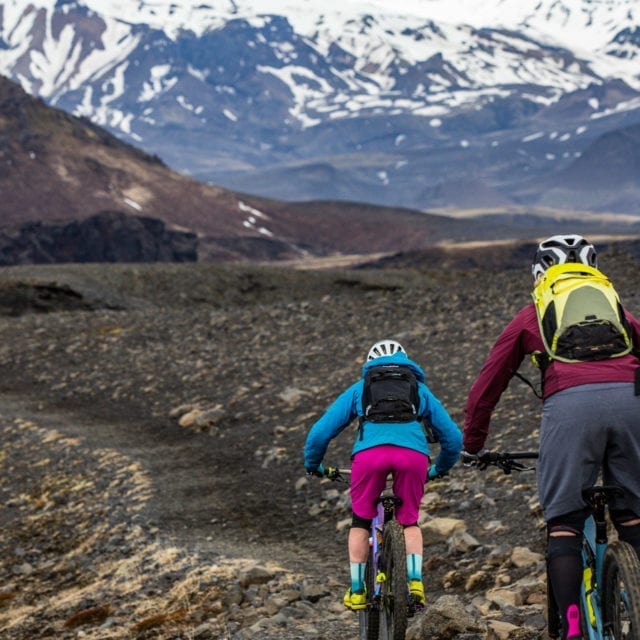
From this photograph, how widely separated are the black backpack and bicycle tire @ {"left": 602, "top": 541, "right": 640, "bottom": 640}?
1.50m

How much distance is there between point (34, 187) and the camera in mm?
180750

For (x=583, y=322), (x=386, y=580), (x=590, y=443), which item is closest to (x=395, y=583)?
(x=386, y=580)

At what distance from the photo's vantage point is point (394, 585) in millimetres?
5570

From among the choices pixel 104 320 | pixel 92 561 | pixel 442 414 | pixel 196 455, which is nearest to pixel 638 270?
pixel 104 320

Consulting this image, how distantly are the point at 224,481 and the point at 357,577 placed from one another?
286 inches

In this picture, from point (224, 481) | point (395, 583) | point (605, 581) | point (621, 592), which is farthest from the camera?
point (224, 481)

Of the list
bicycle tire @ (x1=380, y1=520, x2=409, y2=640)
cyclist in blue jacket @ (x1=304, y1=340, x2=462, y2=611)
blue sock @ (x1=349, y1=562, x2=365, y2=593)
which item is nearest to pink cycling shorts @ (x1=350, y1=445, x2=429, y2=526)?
cyclist in blue jacket @ (x1=304, y1=340, x2=462, y2=611)

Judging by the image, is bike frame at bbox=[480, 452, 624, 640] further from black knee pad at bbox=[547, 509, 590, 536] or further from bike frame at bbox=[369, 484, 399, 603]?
bike frame at bbox=[369, 484, 399, 603]

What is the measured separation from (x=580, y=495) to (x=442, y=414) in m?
1.44

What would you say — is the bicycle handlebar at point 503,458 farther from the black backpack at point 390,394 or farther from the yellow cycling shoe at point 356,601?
the yellow cycling shoe at point 356,601

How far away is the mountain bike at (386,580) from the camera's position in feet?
18.2

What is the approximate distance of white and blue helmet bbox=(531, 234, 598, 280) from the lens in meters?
5.09

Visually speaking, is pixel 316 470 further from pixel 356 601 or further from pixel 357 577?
pixel 356 601

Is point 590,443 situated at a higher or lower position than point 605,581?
higher
